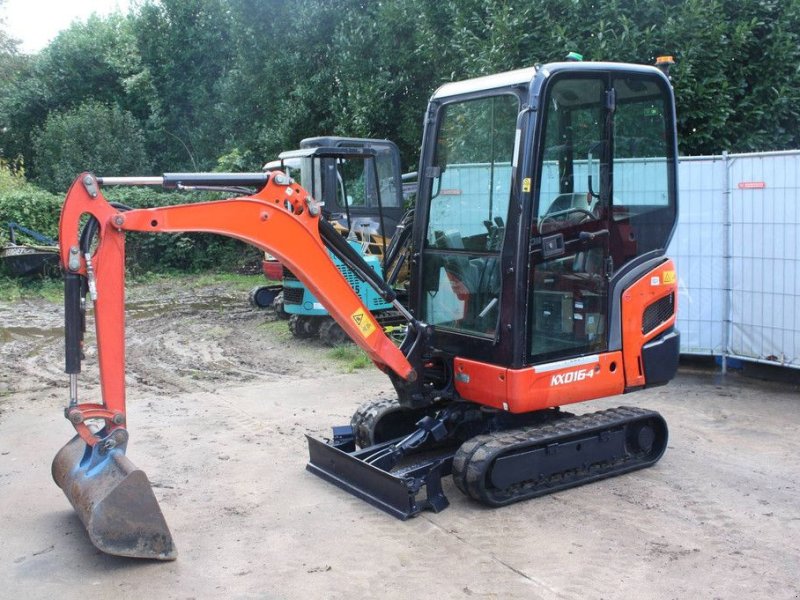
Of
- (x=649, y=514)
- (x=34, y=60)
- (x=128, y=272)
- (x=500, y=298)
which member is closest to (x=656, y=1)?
(x=500, y=298)

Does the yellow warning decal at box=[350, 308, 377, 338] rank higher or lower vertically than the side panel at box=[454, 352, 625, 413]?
higher

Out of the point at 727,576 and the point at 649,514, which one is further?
the point at 649,514

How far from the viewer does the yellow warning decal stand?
5.37m

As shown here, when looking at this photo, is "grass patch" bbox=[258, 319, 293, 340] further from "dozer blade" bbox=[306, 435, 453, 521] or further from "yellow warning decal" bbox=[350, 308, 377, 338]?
"yellow warning decal" bbox=[350, 308, 377, 338]

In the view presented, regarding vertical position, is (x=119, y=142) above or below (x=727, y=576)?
above

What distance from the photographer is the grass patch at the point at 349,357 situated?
31.6 feet

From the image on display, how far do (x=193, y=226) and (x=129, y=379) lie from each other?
5.12m

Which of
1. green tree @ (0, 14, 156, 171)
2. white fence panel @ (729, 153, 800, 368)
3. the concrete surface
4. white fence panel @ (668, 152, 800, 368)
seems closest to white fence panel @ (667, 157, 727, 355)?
white fence panel @ (668, 152, 800, 368)

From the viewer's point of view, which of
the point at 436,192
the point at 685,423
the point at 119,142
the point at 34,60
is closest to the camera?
the point at 436,192

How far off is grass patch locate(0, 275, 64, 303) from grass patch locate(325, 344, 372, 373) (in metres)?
7.77

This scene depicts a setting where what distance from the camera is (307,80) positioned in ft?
61.7

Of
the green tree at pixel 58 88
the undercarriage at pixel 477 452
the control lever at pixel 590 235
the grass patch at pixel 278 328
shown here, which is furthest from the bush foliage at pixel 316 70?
the undercarriage at pixel 477 452

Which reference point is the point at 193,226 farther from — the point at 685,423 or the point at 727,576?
the point at 685,423

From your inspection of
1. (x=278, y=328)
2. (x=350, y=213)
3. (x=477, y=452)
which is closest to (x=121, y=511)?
(x=477, y=452)
